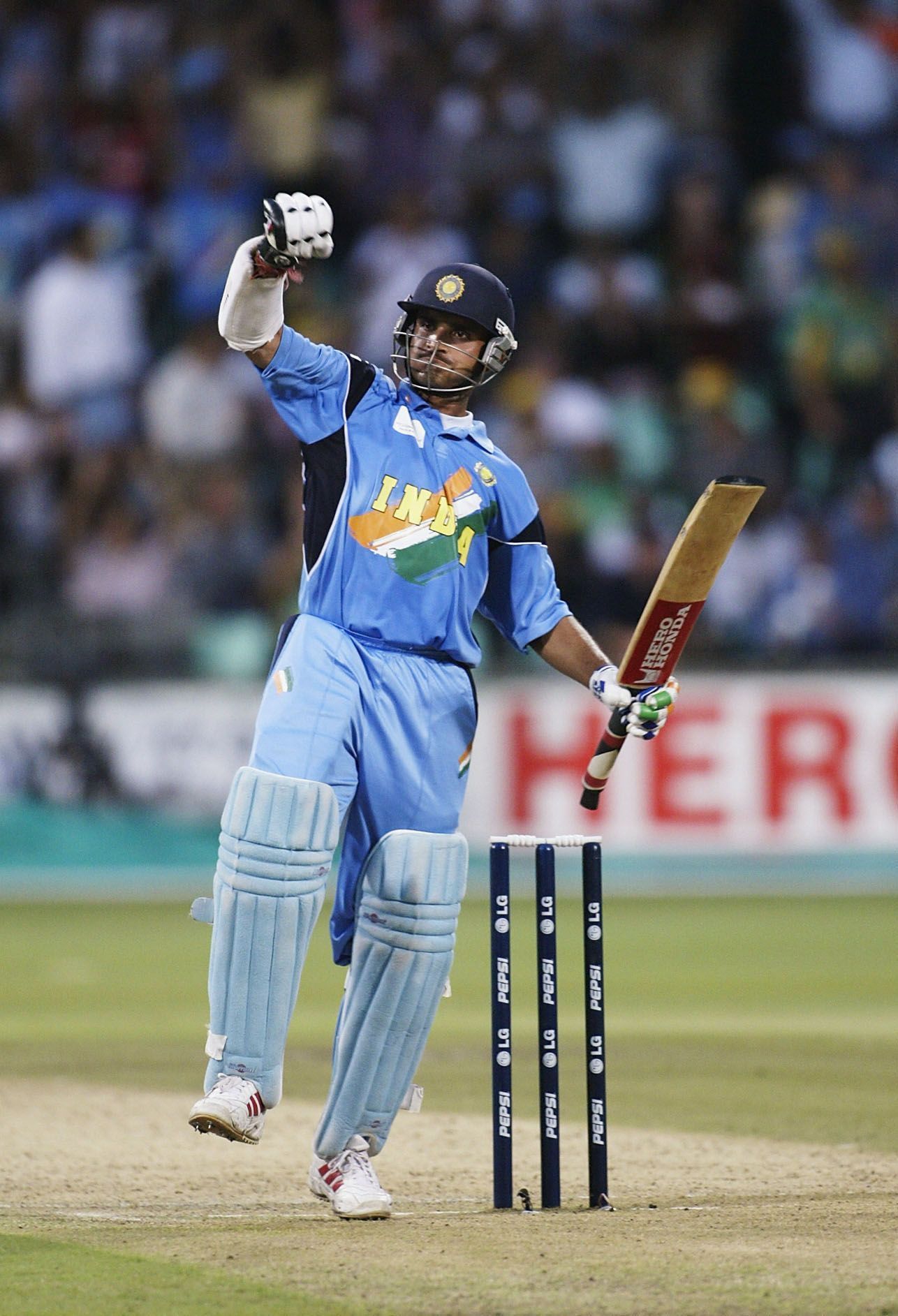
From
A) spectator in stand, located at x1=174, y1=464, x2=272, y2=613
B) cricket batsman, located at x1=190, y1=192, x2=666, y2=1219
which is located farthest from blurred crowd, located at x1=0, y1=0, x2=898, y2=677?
cricket batsman, located at x1=190, y1=192, x2=666, y2=1219

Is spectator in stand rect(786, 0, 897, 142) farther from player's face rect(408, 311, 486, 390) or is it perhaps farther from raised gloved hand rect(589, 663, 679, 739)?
raised gloved hand rect(589, 663, 679, 739)

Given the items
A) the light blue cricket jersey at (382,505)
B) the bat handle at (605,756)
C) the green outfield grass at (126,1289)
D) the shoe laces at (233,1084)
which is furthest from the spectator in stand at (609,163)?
the green outfield grass at (126,1289)

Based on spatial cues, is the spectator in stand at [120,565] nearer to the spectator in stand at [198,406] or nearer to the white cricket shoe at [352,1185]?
the spectator in stand at [198,406]

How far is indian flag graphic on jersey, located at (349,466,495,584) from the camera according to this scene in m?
4.49

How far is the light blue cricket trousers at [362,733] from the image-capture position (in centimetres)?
441

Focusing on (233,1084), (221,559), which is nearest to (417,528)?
(233,1084)

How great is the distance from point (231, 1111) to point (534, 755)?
765 cm

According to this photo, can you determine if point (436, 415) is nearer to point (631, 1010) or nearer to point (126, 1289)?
point (126, 1289)

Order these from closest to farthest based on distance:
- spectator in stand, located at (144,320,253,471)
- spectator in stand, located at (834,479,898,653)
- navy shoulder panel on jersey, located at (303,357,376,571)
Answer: navy shoulder panel on jersey, located at (303,357,376,571)
spectator in stand, located at (834,479,898,653)
spectator in stand, located at (144,320,253,471)

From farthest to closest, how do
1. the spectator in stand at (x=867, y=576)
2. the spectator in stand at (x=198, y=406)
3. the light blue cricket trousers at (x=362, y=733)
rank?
the spectator in stand at (x=198, y=406), the spectator in stand at (x=867, y=576), the light blue cricket trousers at (x=362, y=733)

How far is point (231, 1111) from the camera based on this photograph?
13.9 ft

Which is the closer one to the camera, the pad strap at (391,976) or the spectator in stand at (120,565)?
the pad strap at (391,976)

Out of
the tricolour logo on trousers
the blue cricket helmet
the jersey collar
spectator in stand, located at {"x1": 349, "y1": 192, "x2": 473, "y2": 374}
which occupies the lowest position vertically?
the tricolour logo on trousers

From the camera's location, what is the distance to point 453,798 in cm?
462
